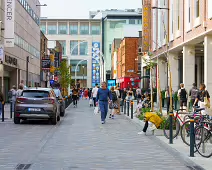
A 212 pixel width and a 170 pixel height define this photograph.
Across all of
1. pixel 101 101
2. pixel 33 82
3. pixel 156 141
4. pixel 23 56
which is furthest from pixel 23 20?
pixel 156 141

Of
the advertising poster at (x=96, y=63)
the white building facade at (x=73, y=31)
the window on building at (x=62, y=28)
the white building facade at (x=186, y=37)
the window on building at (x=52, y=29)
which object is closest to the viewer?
the white building facade at (x=186, y=37)

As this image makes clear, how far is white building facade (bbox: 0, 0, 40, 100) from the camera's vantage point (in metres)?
40.2

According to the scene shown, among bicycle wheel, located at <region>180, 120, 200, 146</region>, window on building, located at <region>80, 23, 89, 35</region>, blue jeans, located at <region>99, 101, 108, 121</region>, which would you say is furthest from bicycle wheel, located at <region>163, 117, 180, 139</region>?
window on building, located at <region>80, 23, 89, 35</region>

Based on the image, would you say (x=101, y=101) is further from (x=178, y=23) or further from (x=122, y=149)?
(x=178, y=23)

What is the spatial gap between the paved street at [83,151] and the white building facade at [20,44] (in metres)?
22.2

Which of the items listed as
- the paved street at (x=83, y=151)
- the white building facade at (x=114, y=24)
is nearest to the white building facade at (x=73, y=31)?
the white building facade at (x=114, y=24)

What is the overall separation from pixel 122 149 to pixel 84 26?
383ft

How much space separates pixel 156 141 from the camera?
47.0ft

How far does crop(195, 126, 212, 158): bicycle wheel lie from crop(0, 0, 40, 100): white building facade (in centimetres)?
2723

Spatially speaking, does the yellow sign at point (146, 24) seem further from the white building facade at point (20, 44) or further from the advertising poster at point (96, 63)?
the advertising poster at point (96, 63)

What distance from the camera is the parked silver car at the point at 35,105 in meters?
20.2

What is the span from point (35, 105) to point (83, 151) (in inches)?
349

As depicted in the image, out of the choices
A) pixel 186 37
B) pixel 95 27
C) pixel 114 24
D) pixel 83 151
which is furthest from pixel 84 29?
pixel 83 151

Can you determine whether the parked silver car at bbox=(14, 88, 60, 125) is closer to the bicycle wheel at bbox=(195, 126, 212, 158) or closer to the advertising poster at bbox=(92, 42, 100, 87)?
the bicycle wheel at bbox=(195, 126, 212, 158)
